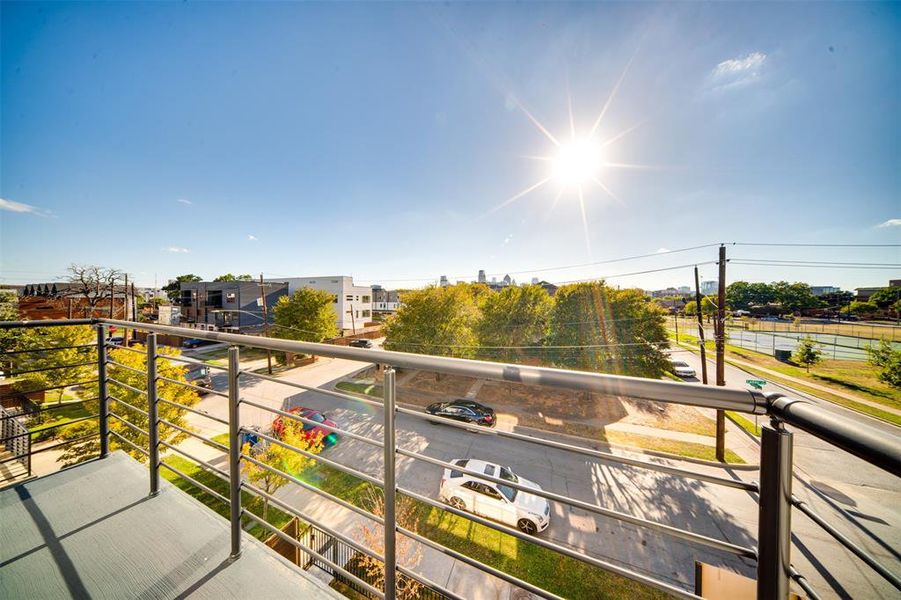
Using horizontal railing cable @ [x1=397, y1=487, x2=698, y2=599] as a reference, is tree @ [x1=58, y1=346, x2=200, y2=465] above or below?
below

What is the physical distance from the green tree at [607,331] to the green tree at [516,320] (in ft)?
3.29

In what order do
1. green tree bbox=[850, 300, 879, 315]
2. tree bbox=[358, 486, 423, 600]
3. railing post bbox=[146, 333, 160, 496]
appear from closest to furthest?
1. railing post bbox=[146, 333, 160, 496]
2. tree bbox=[358, 486, 423, 600]
3. green tree bbox=[850, 300, 879, 315]

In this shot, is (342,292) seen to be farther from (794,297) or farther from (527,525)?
(794,297)

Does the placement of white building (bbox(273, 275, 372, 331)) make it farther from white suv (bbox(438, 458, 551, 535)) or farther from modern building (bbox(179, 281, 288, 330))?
white suv (bbox(438, 458, 551, 535))

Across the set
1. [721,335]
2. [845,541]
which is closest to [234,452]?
[845,541]

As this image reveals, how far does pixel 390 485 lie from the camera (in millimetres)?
1445

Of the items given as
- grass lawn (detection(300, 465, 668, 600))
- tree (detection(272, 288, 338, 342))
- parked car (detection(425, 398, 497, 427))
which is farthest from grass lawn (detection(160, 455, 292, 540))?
tree (detection(272, 288, 338, 342))

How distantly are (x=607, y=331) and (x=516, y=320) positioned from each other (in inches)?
183

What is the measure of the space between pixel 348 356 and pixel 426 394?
54.1ft

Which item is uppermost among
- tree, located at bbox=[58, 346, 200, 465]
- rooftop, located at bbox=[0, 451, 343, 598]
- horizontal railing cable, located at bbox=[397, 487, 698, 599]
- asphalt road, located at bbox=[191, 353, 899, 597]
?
horizontal railing cable, located at bbox=[397, 487, 698, 599]

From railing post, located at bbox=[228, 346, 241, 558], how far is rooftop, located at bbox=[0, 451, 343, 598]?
0.13 metres

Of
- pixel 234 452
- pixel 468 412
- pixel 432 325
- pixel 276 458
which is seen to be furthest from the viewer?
pixel 432 325

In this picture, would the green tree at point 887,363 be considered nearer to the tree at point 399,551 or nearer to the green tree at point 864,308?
the tree at point 399,551

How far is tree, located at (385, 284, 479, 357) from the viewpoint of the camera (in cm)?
1681
